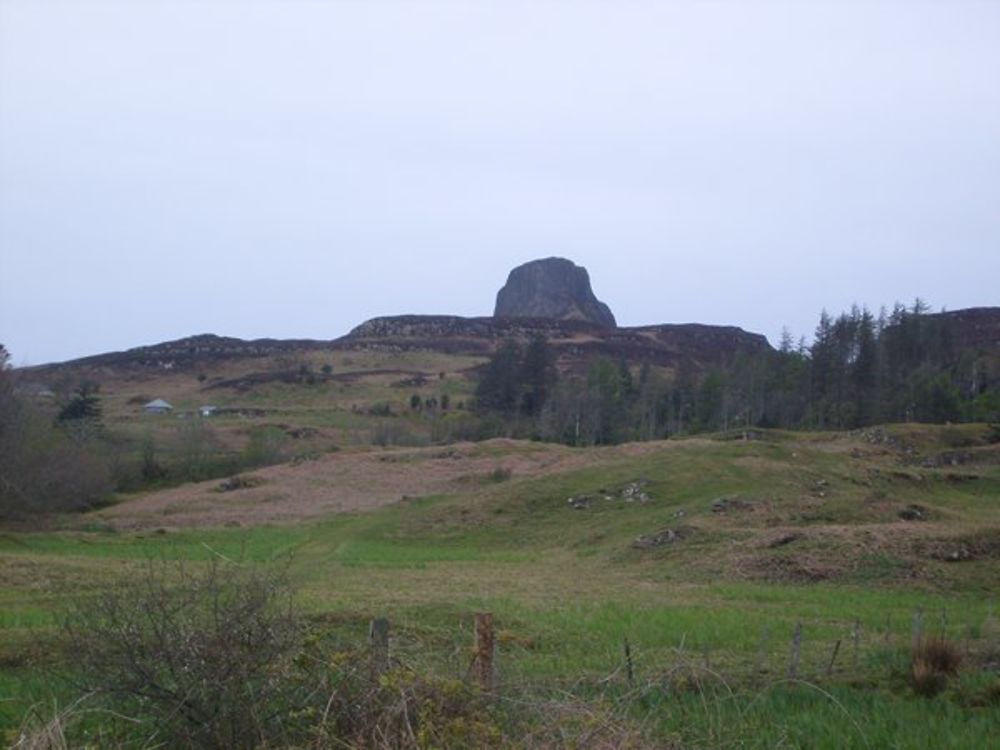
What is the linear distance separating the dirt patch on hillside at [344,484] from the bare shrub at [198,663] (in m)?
36.8

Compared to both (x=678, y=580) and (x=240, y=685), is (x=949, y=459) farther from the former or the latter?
(x=240, y=685)

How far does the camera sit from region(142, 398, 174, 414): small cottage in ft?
325

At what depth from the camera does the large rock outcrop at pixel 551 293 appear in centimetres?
17412

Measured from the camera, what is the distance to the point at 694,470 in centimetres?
4131

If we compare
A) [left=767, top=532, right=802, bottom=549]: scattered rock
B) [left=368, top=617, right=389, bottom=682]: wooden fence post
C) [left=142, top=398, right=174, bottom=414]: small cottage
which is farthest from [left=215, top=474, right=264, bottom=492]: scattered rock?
[left=368, top=617, right=389, bottom=682]: wooden fence post

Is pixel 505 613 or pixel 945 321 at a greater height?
pixel 945 321

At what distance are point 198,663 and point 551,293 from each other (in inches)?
6682

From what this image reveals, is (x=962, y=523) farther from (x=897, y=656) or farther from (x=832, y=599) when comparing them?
(x=897, y=656)

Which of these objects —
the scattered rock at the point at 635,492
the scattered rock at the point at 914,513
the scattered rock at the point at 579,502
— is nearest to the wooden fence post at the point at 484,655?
the scattered rock at the point at 914,513

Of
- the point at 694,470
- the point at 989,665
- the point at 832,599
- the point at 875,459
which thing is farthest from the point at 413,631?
the point at 875,459

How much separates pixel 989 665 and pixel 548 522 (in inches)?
1044

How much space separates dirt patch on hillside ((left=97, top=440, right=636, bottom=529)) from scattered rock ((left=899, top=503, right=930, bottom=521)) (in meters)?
15.7

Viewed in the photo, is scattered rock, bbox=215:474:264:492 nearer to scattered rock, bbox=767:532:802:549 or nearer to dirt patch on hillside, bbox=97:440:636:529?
dirt patch on hillside, bbox=97:440:636:529

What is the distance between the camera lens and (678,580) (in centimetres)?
2614
